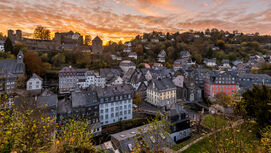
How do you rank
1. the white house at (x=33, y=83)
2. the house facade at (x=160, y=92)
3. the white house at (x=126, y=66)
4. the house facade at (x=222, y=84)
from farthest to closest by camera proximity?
the white house at (x=126, y=66) → the house facade at (x=222, y=84) → the white house at (x=33, y=83) → the house facade at (x=160, y=92)

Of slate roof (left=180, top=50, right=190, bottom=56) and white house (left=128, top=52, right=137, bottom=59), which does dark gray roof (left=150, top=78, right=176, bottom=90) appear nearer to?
white house (left=128, top=52, right=137, bottom=59)

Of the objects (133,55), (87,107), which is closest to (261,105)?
(87,107)

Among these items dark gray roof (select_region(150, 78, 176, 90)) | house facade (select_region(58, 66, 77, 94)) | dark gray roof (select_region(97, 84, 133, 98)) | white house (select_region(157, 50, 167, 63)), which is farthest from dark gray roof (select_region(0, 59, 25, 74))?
white house (select_region(157, 50, 167, 63))

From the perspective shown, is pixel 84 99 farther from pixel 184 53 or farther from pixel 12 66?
pixel 184 53

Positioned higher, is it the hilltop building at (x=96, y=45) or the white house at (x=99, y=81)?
the hilltop building at (x=96, y=45)

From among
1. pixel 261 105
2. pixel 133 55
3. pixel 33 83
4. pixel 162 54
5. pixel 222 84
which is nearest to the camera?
pixel 261 105

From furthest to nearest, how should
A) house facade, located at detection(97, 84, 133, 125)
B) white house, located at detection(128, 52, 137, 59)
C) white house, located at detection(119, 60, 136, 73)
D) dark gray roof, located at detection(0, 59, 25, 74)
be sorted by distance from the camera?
1. white house, located at detection(128, 52, 137, 59)
2. white house, located at detection(119, 60, 136, 73)
3. dark gray roof, located at detection(0, 59, 25, 74)
4. house facade, located at detection(97, 84, 133, 125)

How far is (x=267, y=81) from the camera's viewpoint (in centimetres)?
4300

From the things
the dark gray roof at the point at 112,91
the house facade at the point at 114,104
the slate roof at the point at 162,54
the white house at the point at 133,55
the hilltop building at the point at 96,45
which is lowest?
the house facade at the point at 114,104

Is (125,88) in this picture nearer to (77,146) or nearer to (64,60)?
(77,146)

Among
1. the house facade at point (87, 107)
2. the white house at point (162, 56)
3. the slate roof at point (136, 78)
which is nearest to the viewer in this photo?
the house facade at point (87, 107)

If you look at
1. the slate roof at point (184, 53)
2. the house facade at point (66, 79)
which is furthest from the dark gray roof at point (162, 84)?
the slate roof at point (184, 53)

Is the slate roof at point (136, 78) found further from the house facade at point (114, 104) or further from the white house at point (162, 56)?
the white house at point (162, 56)

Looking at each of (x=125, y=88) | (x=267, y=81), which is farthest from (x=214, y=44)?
(x=125, y=88)
